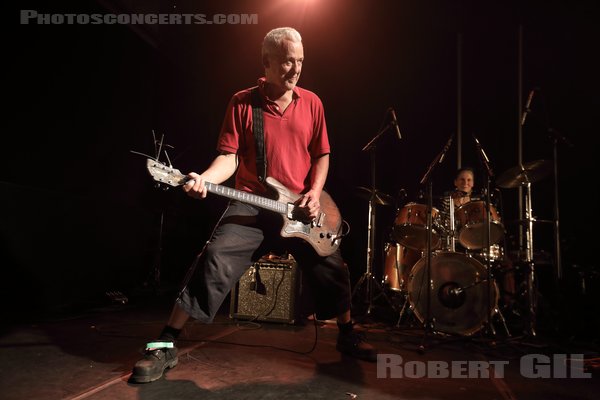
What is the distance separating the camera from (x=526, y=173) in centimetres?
369

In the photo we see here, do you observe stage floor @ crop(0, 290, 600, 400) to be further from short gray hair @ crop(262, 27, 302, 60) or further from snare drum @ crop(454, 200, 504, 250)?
short gray hair @ crop(262, 27, 302, 60)

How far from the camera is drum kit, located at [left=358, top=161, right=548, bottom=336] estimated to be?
3766mm

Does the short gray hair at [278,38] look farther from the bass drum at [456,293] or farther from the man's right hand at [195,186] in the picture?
the bass drum at [456,293]

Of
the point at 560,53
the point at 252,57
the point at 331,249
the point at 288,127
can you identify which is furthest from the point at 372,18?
the point at 331,249

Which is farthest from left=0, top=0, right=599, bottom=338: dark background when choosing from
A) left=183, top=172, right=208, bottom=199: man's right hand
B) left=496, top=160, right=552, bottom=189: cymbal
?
left=183, top=172, right=208, bottom=199: man's right hand

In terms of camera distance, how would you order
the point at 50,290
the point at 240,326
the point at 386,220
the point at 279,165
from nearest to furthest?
the point at 279,165 < the point at 240,326 < the point at 50,290 < the point at 386,220

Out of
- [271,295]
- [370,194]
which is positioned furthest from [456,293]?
[271,295]

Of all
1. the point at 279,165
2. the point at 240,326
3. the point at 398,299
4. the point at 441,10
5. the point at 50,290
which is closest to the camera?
the point at 279,165

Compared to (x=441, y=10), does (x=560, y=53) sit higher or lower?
lower

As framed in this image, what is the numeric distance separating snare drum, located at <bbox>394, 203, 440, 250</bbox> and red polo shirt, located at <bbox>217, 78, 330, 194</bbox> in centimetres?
174

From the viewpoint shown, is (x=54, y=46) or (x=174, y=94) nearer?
(x=54, y=46)

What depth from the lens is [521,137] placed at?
545cm

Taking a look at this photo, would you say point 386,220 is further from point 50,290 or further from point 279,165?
point 50,290

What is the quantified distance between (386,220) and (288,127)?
13.0 feet
